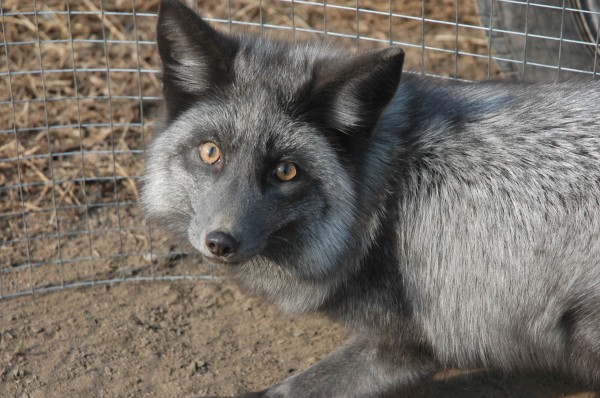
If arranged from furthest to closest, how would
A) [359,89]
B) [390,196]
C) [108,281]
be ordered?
[108,281], [390,196], [359,89]

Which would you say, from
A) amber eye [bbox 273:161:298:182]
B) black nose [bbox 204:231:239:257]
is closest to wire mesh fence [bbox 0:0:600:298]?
amber eye [bbox 273:161:298:182]

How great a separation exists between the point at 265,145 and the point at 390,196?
2.31 feet

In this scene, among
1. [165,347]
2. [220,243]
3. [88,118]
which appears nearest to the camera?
[220,243]

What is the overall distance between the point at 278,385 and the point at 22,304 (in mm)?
1934

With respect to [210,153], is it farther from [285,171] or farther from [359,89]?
[359,89]

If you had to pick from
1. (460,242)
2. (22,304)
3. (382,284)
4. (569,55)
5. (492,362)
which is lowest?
(22,304)

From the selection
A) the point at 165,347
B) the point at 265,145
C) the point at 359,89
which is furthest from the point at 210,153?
the point at 165,347

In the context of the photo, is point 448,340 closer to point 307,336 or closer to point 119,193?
point 307,336

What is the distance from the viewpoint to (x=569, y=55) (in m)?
6.08

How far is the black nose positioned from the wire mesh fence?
1.61 meters

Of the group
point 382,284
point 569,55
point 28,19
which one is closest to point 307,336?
point 382,284

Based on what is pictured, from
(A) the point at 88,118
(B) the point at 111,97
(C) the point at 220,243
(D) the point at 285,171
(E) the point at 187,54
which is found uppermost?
(E) the point at 187,54

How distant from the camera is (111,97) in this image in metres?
5.55

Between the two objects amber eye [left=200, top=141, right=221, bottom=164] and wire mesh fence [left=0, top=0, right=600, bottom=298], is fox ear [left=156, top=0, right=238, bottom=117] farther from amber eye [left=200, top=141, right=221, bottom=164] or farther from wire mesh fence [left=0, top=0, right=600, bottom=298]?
wire mesh fence [left=0, top=0, right=600, bottom=298]
